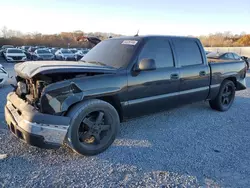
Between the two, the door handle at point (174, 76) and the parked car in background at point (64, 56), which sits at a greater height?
the door handle at point (174, 76)

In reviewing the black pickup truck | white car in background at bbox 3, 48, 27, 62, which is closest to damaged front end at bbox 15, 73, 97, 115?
the black pickup truck

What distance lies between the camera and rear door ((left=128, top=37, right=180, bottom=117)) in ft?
13.4

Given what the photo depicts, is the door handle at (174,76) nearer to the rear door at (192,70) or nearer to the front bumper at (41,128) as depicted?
the rear door at (192,70)

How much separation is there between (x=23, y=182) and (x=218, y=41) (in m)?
72.1

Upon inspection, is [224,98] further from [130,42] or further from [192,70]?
[130,42]

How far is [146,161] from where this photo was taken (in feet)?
11.3

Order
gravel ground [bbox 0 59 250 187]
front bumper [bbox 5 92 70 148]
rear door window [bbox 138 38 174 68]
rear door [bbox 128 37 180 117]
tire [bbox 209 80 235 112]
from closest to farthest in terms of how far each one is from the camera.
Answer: gravel ground [bbox 0 59 250 187], front bumper [bbox 5 92 70 148], rear door [bbox 128 37 180 117], rear door window [bbox 138 38 174 68], tire [bbox 209 80 235 112]

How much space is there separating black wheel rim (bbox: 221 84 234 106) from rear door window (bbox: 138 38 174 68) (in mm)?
2320

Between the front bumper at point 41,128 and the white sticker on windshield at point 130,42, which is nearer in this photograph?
the front bumper at point 41,128

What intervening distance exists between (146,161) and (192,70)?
2407 millimetres

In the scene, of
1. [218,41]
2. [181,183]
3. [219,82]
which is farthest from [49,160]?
[218,41]

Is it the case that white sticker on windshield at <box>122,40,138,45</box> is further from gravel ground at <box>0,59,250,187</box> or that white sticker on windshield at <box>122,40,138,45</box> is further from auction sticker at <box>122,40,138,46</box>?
gravel ground at <box>0,59,250,187</box>

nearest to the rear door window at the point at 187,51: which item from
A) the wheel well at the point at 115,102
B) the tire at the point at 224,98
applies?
the tire at the point at 224,98

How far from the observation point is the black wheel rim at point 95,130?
3590 millimetres
